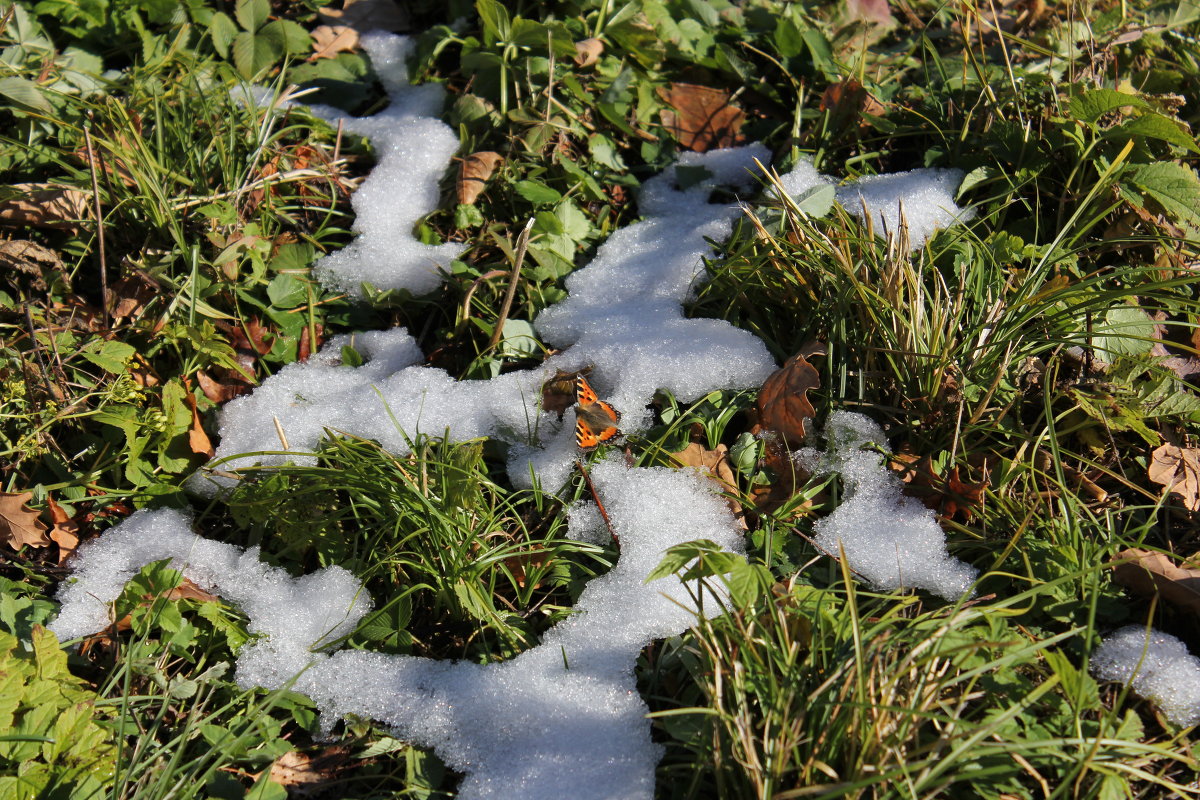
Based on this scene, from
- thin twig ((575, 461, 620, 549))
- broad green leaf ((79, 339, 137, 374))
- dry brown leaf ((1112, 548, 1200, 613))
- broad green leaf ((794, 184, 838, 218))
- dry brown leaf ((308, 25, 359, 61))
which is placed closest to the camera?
dry brown leaf ((1112, 548, 1200, 613))

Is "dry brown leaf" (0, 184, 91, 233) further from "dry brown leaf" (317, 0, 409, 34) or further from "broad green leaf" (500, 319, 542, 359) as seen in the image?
"broad green leaf" (500, 319, 542, 359)

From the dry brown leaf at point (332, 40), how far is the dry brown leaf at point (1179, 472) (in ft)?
8.34

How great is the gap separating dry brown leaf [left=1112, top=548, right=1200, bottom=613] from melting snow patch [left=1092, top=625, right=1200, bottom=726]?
3.0 inches

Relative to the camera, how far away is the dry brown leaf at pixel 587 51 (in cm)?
256

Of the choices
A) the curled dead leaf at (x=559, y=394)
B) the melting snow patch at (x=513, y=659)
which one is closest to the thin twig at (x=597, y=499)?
the melting snow patch at (x=513, y=659)

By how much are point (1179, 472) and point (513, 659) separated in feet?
4.70

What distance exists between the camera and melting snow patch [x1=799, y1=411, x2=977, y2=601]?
1724mm

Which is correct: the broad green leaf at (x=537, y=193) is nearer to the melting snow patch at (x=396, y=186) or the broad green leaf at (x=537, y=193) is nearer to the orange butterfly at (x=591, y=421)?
the melting snow patch at (x=396, y=186)

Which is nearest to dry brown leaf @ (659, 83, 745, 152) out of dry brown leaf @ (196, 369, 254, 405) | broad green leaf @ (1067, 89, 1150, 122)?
broad green leaf @ (1067, 89, 1150, 122)

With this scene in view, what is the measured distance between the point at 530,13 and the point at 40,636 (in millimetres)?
2132

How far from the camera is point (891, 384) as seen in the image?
197cm

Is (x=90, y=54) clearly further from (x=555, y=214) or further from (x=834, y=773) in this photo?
(x=834, y=773)

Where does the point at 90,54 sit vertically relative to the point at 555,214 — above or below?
above

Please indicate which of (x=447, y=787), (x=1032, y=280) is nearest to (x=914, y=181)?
(x=1032, y=280)
